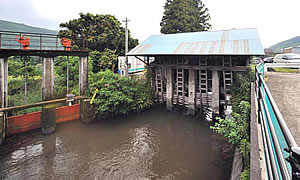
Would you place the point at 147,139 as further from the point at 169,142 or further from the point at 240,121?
the point at 240,121

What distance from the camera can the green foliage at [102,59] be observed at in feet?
55.6

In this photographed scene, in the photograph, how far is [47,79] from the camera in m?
9.78

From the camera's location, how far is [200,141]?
8.72 metres

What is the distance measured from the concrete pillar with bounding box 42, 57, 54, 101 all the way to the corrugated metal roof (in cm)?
494

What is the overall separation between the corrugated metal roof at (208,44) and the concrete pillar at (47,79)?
494 centimetres

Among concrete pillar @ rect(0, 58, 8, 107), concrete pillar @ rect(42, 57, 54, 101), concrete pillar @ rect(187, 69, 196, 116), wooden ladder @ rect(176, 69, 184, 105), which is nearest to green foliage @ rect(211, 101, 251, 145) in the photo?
concrete pillar @ rect(187, 69, 196, 116)

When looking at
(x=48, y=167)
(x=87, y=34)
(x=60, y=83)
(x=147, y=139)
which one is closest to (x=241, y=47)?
(x=147, y=139)

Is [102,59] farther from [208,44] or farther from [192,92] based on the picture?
[208,44]

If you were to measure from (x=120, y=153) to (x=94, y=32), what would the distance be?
14.0 metres

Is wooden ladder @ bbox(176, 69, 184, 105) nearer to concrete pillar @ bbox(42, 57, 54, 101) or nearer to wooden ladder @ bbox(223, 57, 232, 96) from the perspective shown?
wooden ladder @ bbox(223, 57, 232, 96)

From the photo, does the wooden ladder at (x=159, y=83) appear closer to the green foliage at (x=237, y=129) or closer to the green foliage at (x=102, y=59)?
the green foliage at (x=102, y=59)

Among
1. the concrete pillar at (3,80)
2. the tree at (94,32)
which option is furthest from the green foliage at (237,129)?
the tree at (94,32)

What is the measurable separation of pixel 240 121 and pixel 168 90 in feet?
22.1

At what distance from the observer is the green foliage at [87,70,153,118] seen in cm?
1034
